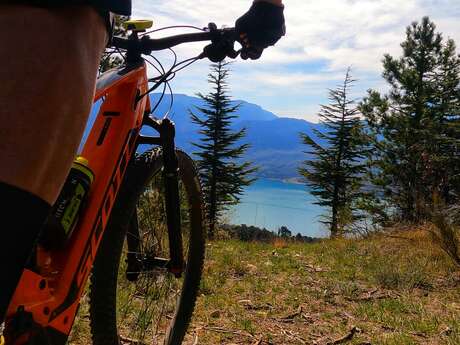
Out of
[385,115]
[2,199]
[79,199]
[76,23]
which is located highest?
[385,115]

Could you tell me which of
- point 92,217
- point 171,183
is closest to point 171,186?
point 171,183

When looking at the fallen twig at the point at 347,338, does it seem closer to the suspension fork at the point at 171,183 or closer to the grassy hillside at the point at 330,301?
the grassy hillside at the point at 330,301

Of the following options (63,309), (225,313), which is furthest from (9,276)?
(225,313)

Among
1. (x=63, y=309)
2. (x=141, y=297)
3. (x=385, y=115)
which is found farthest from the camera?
(x=385, y=115)

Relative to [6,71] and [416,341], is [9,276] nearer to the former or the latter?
[6,71]

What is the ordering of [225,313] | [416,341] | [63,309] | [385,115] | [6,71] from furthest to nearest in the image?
[385,115] → [225,313] → [416,341] → [63,309] → [6,71]

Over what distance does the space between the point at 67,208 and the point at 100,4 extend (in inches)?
28.0

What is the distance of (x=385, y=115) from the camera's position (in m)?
25.6

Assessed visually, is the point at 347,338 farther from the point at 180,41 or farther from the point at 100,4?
the point at 100,4

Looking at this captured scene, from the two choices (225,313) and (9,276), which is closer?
(9,276)

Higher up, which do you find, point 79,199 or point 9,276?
point 79,199

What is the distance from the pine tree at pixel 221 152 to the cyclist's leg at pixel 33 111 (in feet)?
89.5

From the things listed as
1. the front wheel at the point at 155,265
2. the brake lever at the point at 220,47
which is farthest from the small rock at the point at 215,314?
the brake lever at the point at 220,47

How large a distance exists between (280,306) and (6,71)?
2767 mm
